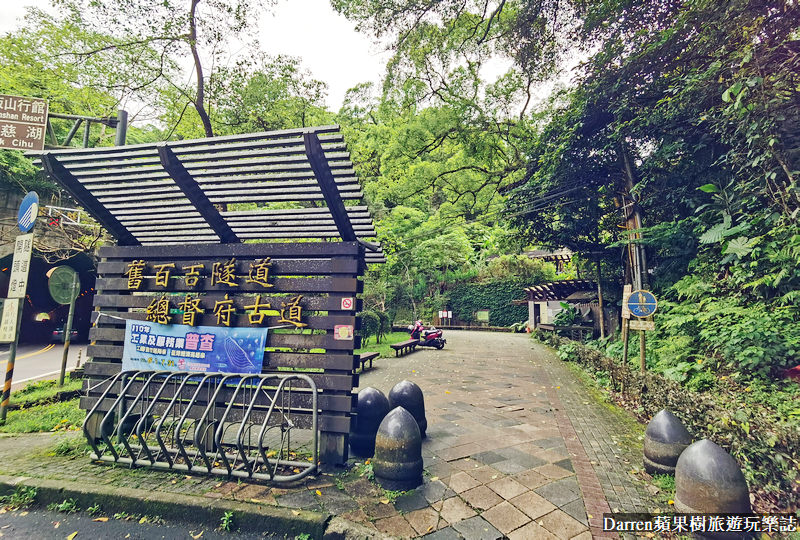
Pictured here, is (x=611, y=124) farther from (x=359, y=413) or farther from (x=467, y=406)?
(x=359, y=413)

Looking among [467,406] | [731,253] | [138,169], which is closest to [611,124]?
[731,253]

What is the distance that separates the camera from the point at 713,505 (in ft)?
8.10

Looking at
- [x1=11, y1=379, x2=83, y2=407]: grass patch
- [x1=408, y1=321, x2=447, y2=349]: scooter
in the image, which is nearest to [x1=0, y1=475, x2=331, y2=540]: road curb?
[x1=11, y1=379, x2=83, y2=407]: grass patch

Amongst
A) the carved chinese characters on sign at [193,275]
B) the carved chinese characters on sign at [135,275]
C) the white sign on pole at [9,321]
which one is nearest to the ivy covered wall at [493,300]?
the carved chinese characters on sign at [193,275]

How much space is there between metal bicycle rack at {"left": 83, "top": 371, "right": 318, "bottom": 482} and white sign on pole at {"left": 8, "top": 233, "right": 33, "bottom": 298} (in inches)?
104

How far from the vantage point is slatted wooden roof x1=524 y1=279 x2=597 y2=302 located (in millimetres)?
16752

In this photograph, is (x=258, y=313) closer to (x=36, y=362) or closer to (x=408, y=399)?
(x=408, y=399)

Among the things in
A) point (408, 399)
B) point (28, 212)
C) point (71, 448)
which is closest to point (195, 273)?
point (71, 448)

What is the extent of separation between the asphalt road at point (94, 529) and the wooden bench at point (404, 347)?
884 centimetres

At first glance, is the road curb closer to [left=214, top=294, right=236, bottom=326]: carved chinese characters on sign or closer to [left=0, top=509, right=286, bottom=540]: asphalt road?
[left=0, top=509, right=286, bottom=540]: asphalt road

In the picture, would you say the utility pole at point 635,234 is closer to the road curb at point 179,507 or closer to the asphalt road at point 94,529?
the road curb at point 179,507

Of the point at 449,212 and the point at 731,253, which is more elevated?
the point at 449,212

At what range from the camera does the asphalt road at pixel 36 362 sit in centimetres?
956

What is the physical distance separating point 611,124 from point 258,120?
1105 cm
